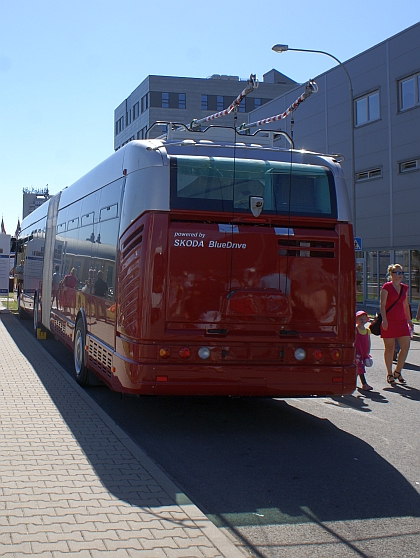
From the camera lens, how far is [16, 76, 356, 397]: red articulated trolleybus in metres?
7.06

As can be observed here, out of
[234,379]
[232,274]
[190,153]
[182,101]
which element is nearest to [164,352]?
[234,379]

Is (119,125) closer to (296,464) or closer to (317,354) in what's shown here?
(317,354)

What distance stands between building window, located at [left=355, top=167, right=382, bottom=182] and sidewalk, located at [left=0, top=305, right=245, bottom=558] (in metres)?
28.0

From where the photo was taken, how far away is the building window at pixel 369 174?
33.7 m

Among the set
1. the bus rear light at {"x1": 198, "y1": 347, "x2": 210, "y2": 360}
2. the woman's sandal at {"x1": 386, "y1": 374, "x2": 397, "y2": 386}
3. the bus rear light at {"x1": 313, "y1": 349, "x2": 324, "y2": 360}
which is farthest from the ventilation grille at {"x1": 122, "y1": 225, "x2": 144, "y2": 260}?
the woman's sandal at {"x1": 386, "y1": 374, "x2": 397, "y2": 386}

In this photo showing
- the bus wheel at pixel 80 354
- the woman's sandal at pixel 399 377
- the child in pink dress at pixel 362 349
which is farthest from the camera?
the woman's sandal at pixel 399 377

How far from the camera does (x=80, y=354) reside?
34.1 feet

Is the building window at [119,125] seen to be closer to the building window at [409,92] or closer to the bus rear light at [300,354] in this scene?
the building window at [409,92]

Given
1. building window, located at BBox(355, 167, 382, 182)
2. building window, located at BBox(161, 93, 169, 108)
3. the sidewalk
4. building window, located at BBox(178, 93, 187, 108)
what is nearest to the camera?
the sidewalk

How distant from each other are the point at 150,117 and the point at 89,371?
7018cm

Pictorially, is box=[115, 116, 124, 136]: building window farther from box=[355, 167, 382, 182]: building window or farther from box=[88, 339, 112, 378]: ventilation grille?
box=[88, 339, 112, 378]: ventilation grille

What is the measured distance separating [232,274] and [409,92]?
2713 cm

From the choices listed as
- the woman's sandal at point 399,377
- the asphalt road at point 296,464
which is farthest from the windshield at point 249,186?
the woman's sandal at point 399,377

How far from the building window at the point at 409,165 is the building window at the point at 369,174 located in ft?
4.74
